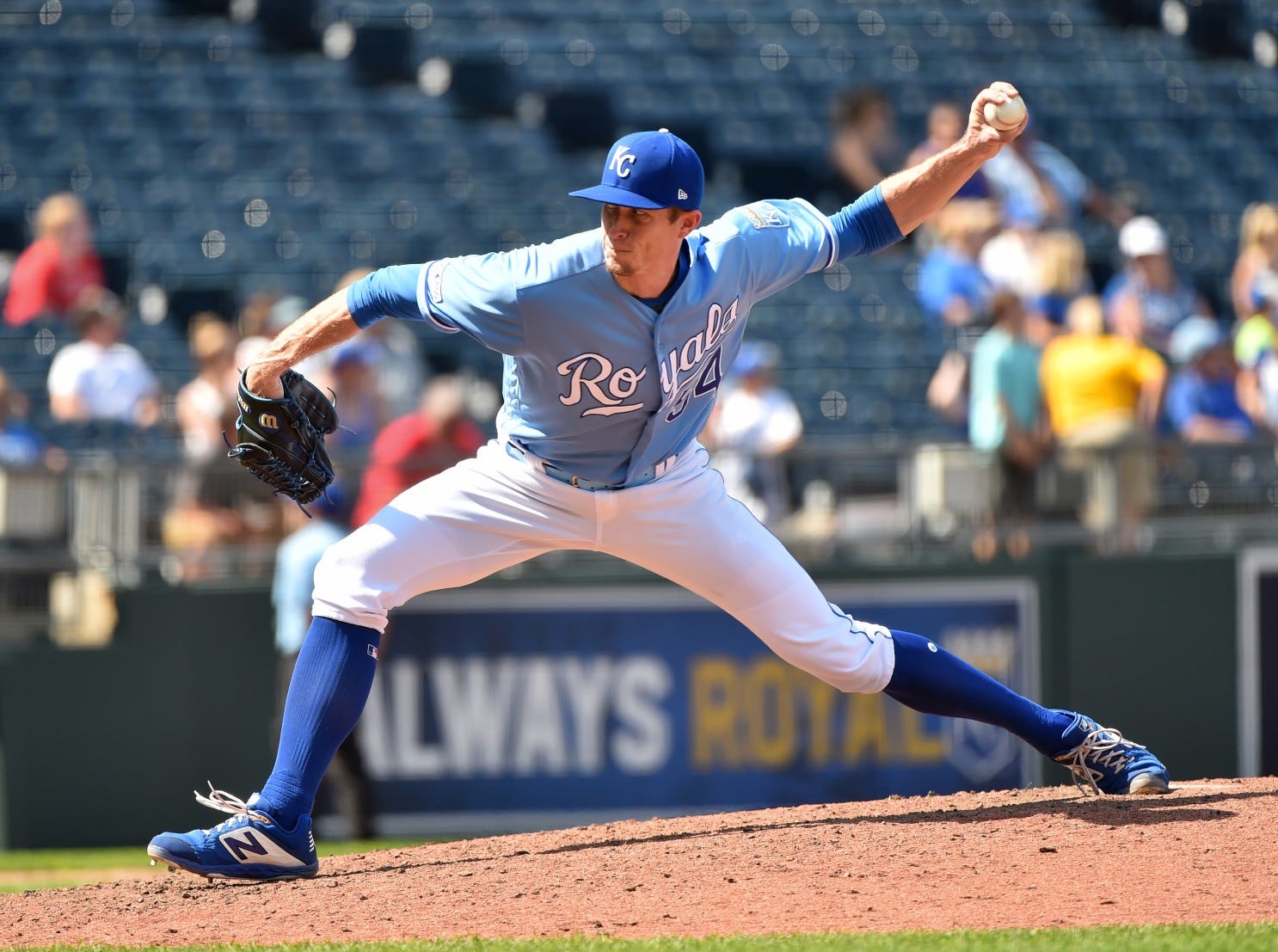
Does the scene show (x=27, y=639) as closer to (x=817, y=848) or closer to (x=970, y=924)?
(x=817, y=848)

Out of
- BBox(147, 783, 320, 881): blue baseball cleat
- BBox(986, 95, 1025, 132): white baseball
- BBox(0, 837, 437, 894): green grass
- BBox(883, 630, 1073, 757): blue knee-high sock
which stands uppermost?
BBox(986, 95, 1025, 132): white baseball

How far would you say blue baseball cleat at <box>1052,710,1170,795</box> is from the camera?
4930 millimetres

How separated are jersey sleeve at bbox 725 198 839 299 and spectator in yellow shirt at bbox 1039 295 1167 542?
4093mm

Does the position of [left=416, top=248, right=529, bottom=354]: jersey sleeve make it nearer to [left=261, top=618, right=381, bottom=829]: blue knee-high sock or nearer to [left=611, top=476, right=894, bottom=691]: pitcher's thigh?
[left=611, top=476, right=894, bottom=691]: pitcher's thigh

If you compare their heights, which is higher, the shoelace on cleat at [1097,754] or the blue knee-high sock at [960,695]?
the blue knee-high sock at [960,695]

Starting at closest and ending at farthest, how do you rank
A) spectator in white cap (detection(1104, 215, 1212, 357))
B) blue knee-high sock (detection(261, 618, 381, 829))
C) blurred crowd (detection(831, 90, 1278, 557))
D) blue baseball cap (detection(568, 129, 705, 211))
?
blue baseball cap (detection(568, 129, 705, 211)) → blue knee-high sock (detection(261, 618, 381, 829)) → blurred crowd (detection(831, 90, 1278, 557)) → spectator in white cap (detection(1104, 215, 1212, 357))

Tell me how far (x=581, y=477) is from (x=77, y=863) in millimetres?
4265

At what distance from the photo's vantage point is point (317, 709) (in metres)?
Result: 4.51

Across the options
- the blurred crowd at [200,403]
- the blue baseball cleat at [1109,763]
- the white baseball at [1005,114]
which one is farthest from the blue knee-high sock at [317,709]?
the blurred crowd at [200,403]

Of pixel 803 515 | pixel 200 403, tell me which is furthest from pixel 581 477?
pixel 200 403

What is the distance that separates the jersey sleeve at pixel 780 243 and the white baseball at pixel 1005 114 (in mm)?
498

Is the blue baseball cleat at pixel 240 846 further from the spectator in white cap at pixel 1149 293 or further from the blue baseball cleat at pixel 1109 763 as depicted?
the spectator in white cap at pixel 1149 293

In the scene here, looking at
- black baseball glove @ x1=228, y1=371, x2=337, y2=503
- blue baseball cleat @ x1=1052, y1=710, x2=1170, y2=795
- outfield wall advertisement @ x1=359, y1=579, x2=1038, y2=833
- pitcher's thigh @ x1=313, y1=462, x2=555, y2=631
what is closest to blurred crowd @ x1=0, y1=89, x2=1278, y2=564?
outfield wall advertisement @ x1=359, y1=579, x2=1038, y2=833

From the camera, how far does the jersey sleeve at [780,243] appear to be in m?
4.60
